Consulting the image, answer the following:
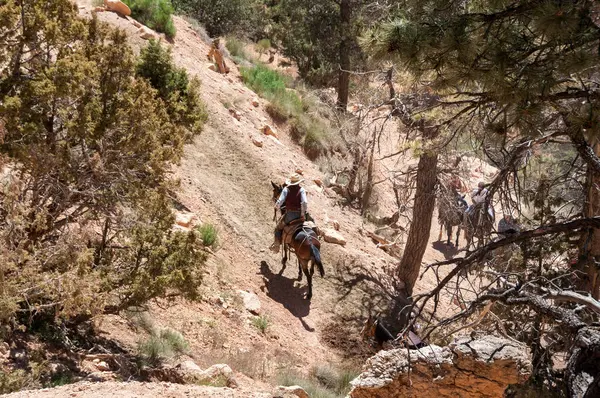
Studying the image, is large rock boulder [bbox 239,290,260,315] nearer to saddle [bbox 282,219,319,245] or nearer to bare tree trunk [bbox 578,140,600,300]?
saddle [bbox 282,219,319,245]

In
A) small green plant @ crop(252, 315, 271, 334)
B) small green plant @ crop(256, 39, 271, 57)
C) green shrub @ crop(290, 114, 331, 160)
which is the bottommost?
small green plant @ crop(252, 315, 271, 334)

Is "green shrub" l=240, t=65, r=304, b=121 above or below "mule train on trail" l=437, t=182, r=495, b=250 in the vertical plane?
above

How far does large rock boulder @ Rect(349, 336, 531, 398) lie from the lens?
8.60 meters

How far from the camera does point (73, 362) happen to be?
912 cm

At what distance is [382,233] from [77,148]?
10.9m

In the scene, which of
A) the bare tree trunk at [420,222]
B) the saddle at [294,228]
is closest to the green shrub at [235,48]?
the bare tree trunk at [420,222]

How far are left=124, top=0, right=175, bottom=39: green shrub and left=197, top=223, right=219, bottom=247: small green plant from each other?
957cm

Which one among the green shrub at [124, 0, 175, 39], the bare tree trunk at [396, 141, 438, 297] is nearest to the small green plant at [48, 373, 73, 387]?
the bare tree trunk at [396, 141, 438, 297]

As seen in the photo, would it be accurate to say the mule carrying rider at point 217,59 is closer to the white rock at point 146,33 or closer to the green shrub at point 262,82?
the green shrub at point 262,82

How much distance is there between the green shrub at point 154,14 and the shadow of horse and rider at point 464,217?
970 centimetres

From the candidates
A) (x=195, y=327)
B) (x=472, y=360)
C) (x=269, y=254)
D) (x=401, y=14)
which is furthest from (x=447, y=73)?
(x=269, y=254)

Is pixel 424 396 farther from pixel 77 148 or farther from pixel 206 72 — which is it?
pixel 206 72

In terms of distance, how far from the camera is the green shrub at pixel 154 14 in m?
21.7

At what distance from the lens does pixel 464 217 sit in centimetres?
958
